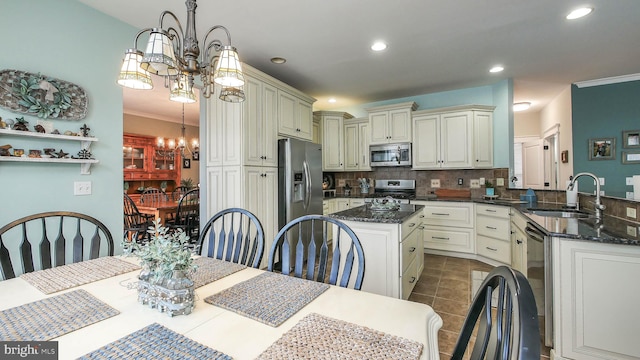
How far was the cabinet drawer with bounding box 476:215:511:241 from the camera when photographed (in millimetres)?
3396

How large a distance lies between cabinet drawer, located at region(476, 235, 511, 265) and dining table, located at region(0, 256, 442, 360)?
3.08m

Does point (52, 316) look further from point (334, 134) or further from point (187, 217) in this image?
point (334, 134)

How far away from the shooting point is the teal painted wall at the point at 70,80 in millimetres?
1833

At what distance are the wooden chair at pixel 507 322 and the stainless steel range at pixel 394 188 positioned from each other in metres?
3.88

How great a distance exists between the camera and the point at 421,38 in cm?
276

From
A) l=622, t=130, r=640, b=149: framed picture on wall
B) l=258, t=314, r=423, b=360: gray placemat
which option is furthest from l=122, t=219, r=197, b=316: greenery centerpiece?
l=622, t=130, r=640, b=149: framed picture on wall

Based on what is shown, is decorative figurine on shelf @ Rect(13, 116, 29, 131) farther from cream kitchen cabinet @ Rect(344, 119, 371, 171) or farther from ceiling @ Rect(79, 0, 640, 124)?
cream kitchen cabinet @ Rect(344, 119, 371, 171)

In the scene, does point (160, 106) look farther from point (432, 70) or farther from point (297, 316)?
point (297, 316)

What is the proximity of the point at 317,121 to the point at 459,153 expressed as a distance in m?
2.40

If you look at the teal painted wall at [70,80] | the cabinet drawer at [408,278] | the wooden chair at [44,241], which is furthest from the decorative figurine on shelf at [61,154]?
the cabinet drawer at [408,278]

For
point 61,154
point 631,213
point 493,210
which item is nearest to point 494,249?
point 493,210

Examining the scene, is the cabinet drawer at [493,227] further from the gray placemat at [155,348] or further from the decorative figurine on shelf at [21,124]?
the decorative figurine on shelf at [21,124]

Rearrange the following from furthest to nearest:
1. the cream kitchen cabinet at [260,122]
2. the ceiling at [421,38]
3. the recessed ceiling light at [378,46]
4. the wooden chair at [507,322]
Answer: the cream kitchen cabinet at [260,122] → the recessed ceiling light at [378,46] → the ceiling at [421,38] → the wooden chair at [507,322]

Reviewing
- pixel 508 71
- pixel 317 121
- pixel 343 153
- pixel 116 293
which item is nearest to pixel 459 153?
pixel 508 71
